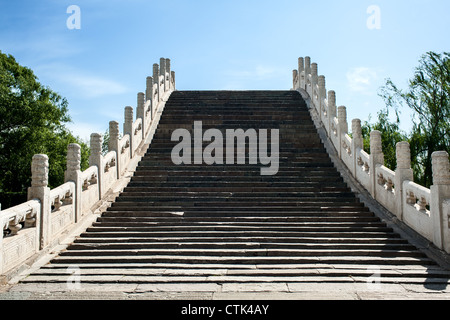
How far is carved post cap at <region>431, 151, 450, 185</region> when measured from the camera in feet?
20.8

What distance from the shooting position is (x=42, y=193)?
21.4 ft

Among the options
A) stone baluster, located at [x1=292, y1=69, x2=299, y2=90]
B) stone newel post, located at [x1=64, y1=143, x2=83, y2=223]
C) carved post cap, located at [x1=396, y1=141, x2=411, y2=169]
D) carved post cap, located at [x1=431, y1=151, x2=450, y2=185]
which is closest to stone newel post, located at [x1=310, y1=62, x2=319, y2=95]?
stone baluster, located at [x1=292, y1=69, x2=299, y2=90]

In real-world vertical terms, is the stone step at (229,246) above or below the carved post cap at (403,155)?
below

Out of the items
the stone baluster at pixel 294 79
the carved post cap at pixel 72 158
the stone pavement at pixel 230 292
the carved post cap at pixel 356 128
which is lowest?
the stone pavement at pixel 230 292

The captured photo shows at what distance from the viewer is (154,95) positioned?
14.6 metres

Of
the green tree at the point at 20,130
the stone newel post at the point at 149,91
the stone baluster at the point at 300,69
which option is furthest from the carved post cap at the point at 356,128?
the green tree at the point at 20,130

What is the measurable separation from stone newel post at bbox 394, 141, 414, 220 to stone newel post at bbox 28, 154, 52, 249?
21.1 feet

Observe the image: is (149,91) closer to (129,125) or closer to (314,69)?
(129,125)

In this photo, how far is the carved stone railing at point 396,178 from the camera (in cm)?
632

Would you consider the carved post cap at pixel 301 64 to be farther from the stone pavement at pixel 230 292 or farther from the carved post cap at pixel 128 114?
the stone pavement at pixel 230 292

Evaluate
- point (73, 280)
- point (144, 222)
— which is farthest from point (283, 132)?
point (73, 280)

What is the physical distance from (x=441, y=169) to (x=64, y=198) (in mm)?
6711

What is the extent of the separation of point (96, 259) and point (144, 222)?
5.34ft

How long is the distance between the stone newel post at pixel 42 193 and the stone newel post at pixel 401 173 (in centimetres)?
642
